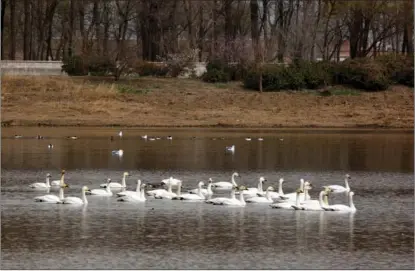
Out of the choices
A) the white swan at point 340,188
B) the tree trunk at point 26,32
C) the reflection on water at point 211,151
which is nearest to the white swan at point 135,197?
the white swan at point 340,188

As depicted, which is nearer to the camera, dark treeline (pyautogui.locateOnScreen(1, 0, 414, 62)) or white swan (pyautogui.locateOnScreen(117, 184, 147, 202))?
white swan (pyautogui.locateOnScreen(117, 184, 147, 202))

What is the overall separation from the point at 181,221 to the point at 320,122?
30.9 metres

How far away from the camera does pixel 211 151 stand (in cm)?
4388

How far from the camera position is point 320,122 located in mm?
56156

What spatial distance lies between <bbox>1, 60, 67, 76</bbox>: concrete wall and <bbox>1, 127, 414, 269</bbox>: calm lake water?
1987 centimetres

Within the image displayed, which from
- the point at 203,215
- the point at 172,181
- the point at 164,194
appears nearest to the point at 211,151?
the point at 172,181

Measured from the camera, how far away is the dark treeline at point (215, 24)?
242ft

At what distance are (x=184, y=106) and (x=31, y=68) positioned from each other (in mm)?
12538

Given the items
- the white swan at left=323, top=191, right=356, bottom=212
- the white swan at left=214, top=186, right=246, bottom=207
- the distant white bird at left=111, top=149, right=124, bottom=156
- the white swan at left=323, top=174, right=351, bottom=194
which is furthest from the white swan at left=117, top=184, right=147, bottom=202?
the distant white bird at left=111, top=149, right=124, bottom=156

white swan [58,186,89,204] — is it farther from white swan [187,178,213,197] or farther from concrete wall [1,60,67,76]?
concrete wall [1,60,67,76]

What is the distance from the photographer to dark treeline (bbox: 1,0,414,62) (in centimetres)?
7375

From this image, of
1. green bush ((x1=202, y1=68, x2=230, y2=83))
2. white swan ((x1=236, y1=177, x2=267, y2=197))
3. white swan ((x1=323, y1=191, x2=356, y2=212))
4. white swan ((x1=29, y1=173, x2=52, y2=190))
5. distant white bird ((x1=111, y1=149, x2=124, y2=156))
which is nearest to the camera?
white swan ((x1=323, y1=191, x2=356, y2=212))

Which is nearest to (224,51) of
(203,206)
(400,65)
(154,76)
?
(154,76)

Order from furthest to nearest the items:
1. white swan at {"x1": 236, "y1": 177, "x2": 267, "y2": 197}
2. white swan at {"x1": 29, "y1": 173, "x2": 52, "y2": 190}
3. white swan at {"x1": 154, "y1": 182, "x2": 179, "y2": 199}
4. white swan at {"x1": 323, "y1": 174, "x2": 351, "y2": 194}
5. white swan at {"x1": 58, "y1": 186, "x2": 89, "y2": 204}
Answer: white swan at {"x1": 323, "y1": 174, "x2": 351, "y2": 194} < white swan at {"x1": 29, "y1": 173, "x2": 52, "y2": 190} < white swan at {"x1": 236, "y1": 177, "x2": 267, "y2": 197} < white swan at {"x1": 154, "y1": 182, "x2": 179, "y2": 199} < white swan at {"x1": 58, "y1": 186, "x2": 89, "y2": 204}
